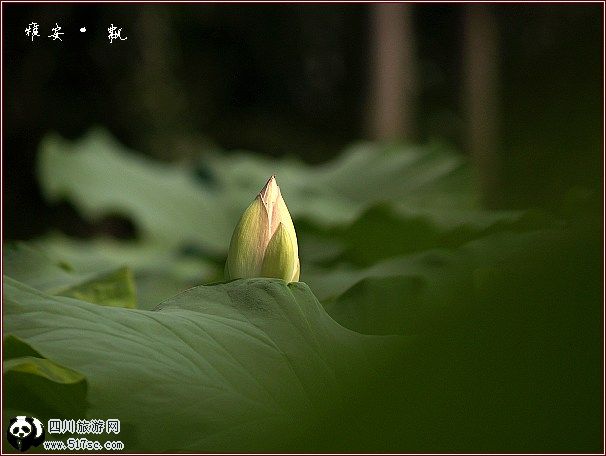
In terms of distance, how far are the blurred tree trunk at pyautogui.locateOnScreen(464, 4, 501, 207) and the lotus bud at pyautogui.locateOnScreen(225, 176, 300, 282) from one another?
3161mm

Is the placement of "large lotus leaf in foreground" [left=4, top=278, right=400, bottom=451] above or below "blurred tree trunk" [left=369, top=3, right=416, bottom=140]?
below

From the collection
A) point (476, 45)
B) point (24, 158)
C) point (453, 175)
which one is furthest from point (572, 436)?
point (24, 158)

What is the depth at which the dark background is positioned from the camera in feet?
13.5

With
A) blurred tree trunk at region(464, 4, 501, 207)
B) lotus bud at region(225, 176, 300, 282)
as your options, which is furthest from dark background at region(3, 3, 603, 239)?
lotus bud at region(225, 176, 300, 282)

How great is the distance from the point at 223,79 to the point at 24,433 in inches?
204

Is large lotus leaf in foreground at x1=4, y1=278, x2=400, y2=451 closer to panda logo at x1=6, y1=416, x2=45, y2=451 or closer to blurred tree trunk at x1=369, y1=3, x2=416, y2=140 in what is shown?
panda logo at x1=6, y1=416, x2=45, y2=451

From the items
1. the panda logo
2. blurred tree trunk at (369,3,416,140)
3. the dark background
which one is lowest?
the panda logo

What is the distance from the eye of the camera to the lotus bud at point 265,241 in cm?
50

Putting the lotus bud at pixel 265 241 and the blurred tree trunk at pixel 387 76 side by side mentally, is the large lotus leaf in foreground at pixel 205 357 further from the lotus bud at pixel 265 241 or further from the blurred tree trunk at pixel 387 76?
the blurred tree trunk at pixel 387 76

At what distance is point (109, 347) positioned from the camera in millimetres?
432

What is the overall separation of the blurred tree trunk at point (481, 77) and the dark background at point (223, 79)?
0.03 m

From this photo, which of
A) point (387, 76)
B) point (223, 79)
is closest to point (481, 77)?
point (387, 76)

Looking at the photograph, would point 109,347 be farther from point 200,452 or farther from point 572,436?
point 572,436

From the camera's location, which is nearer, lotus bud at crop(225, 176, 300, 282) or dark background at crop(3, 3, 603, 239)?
lotus bud at crop(225, 176, 300, 282)
